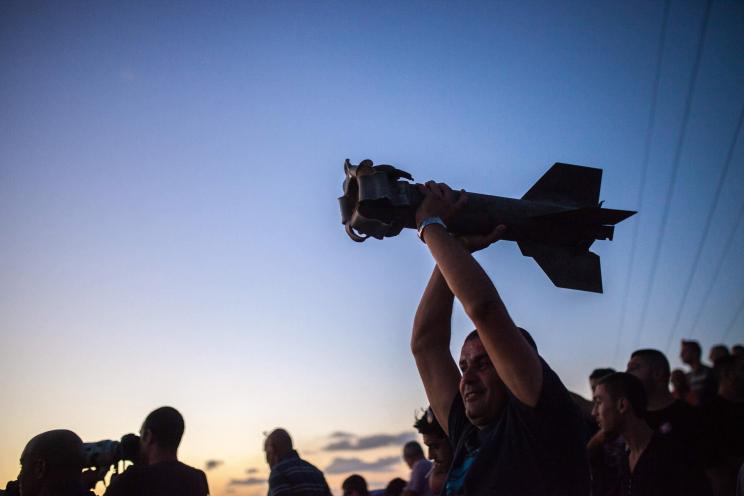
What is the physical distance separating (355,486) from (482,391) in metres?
7.01

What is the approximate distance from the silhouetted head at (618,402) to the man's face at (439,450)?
1.22 meters

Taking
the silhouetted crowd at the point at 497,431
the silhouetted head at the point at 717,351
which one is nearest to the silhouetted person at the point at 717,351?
the silhouetted head at the point at 717,351

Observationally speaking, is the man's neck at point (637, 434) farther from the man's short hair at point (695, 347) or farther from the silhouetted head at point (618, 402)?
the man's short hair at point (695, 347)

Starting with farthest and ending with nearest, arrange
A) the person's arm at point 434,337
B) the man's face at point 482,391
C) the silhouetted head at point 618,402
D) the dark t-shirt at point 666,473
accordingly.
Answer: the silhouetted head at point 618,402 → the dark t-shirt at point 666,473 → the person's arm at point 434,337 → the man's face at point 482,391

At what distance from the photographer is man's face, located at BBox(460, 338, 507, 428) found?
2.75 meters

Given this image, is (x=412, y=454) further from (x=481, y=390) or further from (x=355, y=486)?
(x=481, y=390)

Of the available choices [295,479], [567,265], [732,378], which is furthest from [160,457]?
[732,378]

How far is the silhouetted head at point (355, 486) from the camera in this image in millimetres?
9109

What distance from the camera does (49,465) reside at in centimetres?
455

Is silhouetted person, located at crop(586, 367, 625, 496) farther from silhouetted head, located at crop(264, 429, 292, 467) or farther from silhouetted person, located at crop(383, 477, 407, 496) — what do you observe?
silhouetted person, located at crop(383, 477, 407, 496)

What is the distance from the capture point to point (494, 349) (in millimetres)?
2525

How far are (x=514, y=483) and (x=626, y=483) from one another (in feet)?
8.53

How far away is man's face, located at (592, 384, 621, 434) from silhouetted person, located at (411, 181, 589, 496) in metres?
2.18

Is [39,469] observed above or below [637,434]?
above
